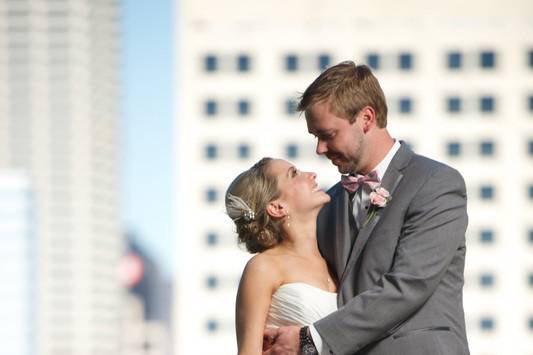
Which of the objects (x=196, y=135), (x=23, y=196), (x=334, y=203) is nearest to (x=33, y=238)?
(x=23, y=196)

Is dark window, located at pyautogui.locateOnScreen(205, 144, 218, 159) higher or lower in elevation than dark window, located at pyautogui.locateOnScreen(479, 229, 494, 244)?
higher

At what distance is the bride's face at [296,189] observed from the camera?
6.97 metres

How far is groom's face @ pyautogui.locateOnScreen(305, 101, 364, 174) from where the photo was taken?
6.41 m

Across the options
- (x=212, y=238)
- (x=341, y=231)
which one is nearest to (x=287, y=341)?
(x=341, y=231)

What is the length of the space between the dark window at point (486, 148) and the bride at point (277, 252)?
75142 mm

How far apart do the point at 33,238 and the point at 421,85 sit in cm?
11957

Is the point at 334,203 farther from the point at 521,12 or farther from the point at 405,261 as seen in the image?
the point at 521,12

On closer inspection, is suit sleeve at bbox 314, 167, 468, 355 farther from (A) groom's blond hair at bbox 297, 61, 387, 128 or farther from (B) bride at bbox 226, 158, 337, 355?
(A) groom's blond hair at bbox 297, 61, 387, 128

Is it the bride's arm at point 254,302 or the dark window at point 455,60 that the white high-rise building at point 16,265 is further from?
the bride's arm at point 254,302

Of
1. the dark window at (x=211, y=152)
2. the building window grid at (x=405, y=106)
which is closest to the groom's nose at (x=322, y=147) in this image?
the building window grid at (x=405, y=106)

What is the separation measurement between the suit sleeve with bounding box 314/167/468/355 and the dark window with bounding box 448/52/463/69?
76.0 metres

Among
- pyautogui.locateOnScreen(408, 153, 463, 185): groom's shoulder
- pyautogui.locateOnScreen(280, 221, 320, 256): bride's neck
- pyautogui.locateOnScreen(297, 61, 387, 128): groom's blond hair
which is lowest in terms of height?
pyautogui.locateOnScreen(280, 221, 320, 256): bride's neck

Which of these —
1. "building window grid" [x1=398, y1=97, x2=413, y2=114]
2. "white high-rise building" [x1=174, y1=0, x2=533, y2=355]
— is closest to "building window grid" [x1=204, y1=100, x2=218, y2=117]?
"white high-rise building" [x1=174, y1=0, x2=533, y2=355]

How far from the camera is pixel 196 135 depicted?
81.9 metres
